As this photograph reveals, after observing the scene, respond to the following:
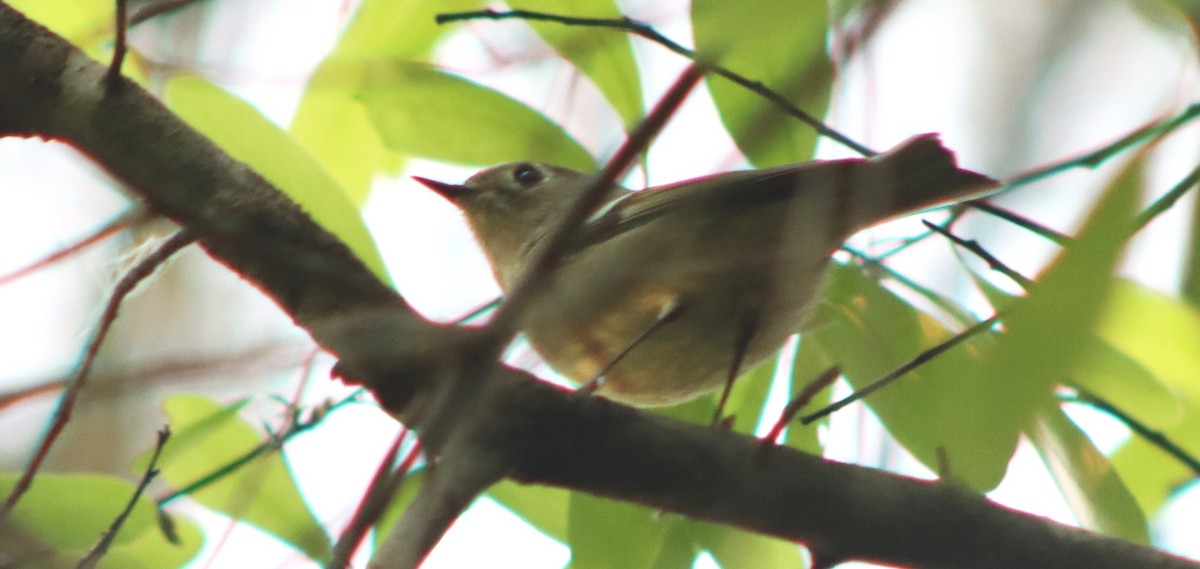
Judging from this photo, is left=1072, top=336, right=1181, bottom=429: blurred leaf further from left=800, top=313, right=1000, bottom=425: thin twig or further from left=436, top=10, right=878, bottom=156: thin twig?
left=436, top=10, right=878, bottom=156: thin twig

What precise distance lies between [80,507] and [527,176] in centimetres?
170

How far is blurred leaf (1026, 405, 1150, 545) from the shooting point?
161 cm

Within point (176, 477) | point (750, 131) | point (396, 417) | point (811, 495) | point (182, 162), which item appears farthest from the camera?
point (176, 477)

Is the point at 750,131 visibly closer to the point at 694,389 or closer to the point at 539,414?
the point at 539,414

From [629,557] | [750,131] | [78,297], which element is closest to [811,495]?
[629,557]

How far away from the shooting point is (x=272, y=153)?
200 centimetres

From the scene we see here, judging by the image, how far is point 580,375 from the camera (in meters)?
2.55

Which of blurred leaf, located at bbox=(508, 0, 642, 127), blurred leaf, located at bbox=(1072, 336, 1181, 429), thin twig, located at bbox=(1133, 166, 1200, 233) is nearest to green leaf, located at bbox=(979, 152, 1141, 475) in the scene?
thin twig, located at bbox=(1133, 166, 1200, 233)

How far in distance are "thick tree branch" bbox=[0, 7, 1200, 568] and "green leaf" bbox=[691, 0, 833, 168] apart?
0.51m

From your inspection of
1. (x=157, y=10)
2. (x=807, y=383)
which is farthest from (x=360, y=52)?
(x=807, y=383)

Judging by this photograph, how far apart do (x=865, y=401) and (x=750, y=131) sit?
0.89 meters

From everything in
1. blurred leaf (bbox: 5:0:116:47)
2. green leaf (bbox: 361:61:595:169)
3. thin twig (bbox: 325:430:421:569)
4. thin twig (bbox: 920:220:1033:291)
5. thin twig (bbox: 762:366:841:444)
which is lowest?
thin twig (bbox: 325:430:421:569)

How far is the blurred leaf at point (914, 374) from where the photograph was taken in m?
1.42

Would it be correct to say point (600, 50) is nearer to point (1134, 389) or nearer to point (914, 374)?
point (914, 374)
